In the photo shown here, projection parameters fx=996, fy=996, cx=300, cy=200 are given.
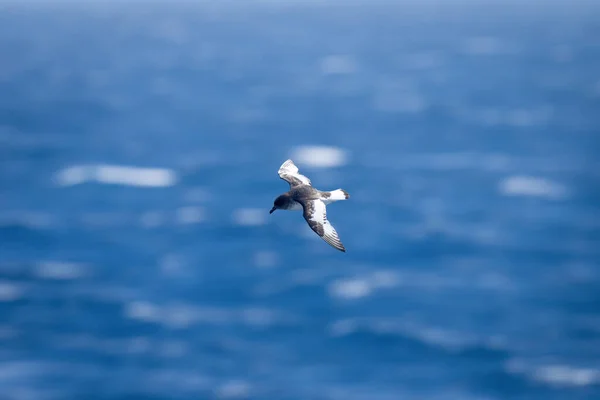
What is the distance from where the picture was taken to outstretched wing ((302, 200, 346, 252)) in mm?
21853

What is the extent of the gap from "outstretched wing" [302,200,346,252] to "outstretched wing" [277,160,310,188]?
2516mm

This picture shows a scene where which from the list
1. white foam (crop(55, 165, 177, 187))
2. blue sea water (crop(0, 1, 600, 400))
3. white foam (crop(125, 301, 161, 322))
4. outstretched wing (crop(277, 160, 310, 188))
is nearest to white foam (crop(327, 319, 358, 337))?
blue sea water (crop(0, 1, 600, 400))

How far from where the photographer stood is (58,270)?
73562 mm

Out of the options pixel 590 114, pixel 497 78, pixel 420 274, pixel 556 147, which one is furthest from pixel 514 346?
pixel 497 78

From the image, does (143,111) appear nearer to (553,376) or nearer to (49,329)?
(49,329)

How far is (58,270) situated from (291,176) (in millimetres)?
50759

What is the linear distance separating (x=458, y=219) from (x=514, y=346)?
22.5m

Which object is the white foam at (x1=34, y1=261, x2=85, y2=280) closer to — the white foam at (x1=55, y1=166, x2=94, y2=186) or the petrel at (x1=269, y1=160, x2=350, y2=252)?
the white foam at (x1=55, y1=166, x2=94, y2=186)

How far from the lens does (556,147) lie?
117062 millimetres

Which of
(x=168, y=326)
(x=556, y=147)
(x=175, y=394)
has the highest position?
(x=556, y=147)

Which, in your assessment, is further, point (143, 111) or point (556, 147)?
point (143, 111)

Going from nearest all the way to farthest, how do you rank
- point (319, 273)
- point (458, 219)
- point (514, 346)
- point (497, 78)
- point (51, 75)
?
point (514, 346) < point (319, 273) < point (458, 219) < point (497, 78) < point (51, 75)

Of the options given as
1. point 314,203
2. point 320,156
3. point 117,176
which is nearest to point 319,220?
point 314,203

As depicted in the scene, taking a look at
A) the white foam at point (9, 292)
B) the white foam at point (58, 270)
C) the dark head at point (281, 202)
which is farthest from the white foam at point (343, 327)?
the dark head at point (281, 202)
